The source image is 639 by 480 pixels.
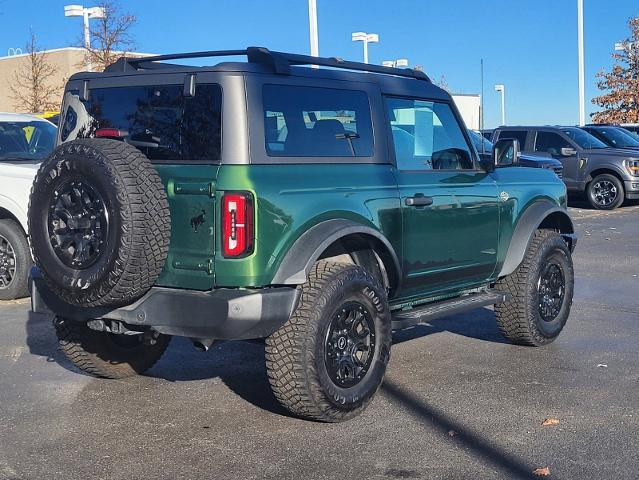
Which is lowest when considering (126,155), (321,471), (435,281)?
(321,471)

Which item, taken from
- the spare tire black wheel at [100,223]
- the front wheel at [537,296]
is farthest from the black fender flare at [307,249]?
the front wheel at [537,296]

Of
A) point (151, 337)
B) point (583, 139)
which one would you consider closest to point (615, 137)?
point (583, 139)

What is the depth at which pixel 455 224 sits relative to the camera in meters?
6.09

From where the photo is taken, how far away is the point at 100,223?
4.63 m

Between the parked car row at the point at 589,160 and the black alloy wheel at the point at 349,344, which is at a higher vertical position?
the parked car row at the point at 589,160

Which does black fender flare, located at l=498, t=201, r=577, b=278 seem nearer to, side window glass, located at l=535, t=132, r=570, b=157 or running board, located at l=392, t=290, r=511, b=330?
running board, located at l=392, t=290, r=511, b=330

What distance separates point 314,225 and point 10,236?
4.90 meters

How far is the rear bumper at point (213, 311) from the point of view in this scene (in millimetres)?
4566

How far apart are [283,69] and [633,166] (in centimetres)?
1532

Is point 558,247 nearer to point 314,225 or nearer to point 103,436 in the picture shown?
point 314,225

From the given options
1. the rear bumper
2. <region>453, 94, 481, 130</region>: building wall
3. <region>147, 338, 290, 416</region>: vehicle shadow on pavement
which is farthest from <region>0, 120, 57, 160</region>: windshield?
<region>453, 94, 481, 130</region>: building wall

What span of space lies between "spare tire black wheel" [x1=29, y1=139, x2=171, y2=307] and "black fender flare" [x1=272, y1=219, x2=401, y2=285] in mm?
644

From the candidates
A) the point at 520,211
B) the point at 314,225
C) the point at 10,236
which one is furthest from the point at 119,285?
the point at 10,236

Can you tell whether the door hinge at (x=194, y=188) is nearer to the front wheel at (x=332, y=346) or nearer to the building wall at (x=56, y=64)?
the front wheel at (x=332, y=346)
